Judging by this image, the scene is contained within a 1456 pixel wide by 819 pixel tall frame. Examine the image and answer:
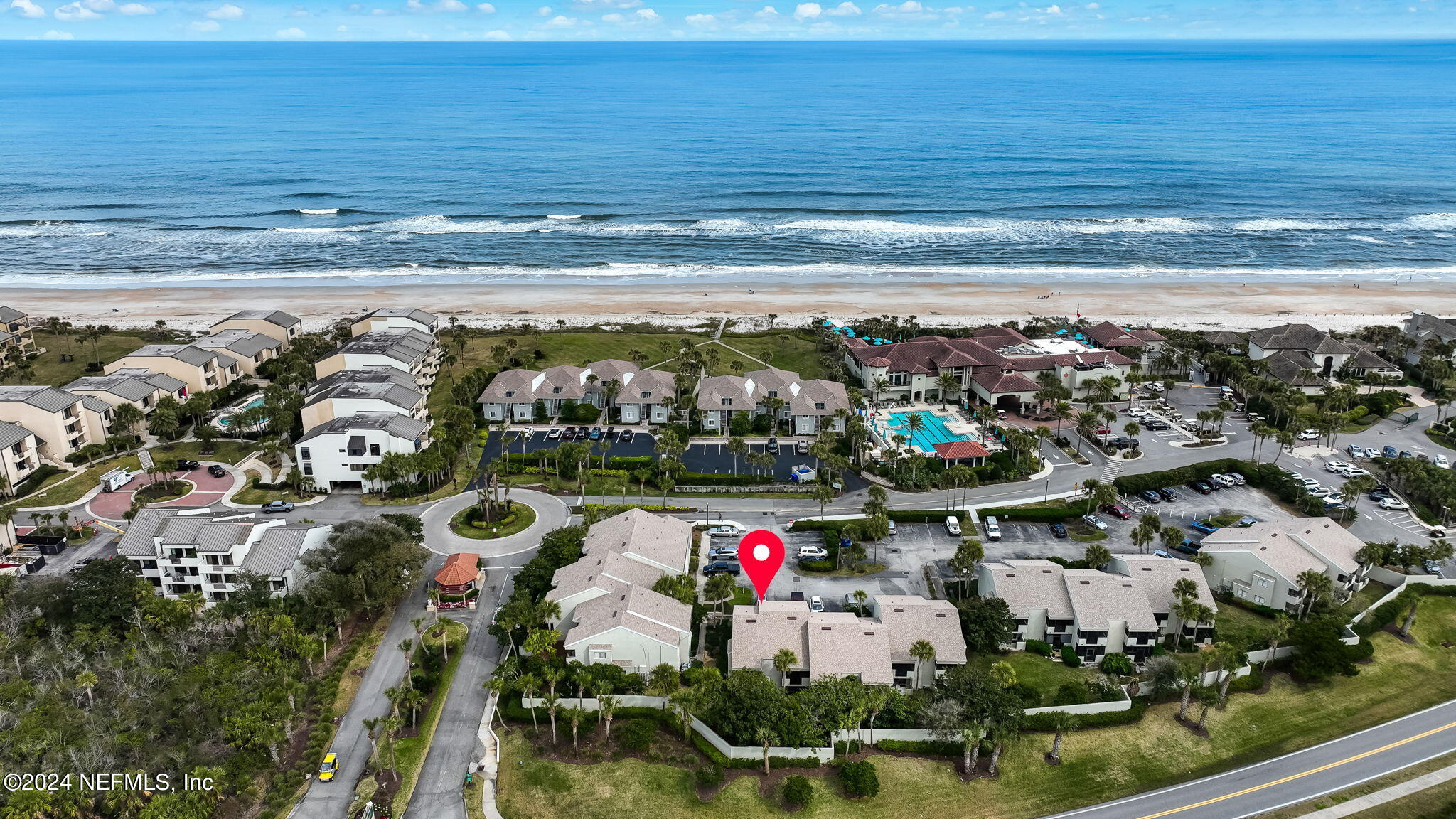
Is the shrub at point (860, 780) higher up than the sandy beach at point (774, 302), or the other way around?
the sandy beach at point (774, 302)

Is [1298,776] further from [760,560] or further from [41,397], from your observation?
[41,397]

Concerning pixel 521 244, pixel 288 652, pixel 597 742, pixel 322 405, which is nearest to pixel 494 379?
pixel 322 405

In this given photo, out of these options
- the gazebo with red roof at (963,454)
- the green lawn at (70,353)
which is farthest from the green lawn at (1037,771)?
the green lawn at (70,353)

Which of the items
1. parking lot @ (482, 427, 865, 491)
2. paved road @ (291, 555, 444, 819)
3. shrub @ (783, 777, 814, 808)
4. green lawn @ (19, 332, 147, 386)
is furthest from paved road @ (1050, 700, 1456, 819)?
green lawn @ (19, 332, 147, 386)

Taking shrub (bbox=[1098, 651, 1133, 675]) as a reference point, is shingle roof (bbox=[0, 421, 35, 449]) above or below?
above

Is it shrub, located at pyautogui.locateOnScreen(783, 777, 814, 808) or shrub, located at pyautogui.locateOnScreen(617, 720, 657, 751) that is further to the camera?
shrub, located at pyautogui.locateOnScreen(617, 720, 657, 751)

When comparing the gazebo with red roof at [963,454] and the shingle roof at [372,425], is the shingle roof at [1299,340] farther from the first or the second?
the shingle roof at [372,425]

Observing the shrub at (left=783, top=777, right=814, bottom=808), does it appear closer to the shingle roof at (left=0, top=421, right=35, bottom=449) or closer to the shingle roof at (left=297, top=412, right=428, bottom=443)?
the shingle roof at (left=297, top=412, right=428, bottom=443)

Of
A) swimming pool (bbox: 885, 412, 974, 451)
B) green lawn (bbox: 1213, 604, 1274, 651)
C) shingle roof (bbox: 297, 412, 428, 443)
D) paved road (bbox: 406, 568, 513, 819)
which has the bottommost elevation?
paved road (bbox: 406, 568, 513, 819)
